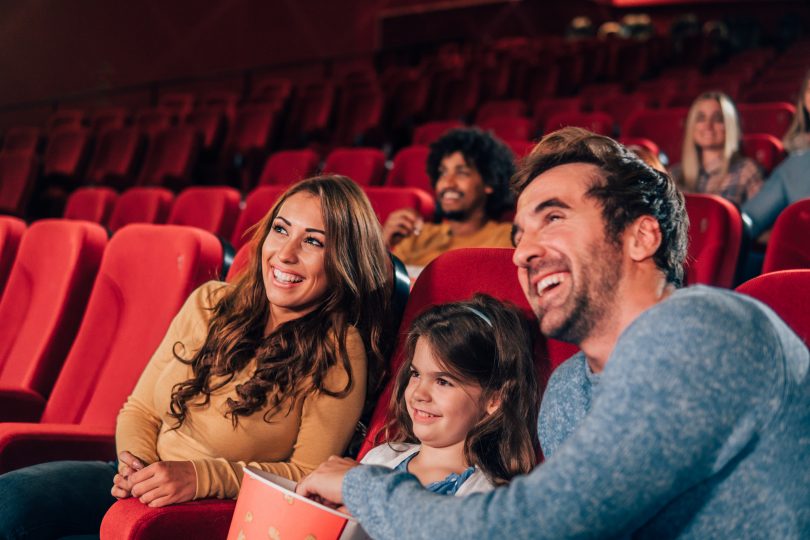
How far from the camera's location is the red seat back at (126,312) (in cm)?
116

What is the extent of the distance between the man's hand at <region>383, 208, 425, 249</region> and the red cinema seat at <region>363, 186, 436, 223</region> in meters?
0.08

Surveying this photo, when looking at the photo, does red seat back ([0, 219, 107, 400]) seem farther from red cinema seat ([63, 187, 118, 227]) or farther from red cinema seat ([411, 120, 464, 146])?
red cinema seat ([411, 120, 464, 146])

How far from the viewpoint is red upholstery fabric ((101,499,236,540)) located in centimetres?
76

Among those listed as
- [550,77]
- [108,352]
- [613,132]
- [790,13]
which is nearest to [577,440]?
[108,352]

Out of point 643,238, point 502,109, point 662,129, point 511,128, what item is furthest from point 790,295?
point 502,109

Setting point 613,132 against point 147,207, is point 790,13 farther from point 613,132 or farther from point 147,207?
point 147,207

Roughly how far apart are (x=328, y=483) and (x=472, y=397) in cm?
18

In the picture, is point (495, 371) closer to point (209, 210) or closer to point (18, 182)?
point (209, 210)

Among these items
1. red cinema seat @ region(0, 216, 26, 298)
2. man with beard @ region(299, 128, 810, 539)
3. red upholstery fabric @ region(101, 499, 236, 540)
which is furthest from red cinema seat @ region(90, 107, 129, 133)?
man with beard @ region(299, 128, 810, 539)

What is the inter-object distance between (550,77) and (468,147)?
3045 millimetres

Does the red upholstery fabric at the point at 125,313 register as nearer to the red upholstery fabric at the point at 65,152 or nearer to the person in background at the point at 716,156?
the person in background at the point at 716,156

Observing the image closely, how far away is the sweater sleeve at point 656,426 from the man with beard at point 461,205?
104 centimetres

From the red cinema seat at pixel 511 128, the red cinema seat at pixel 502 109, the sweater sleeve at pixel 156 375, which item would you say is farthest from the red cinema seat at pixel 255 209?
the red cinema seat at pixel 502 109

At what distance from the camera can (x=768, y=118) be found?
2.50 m
